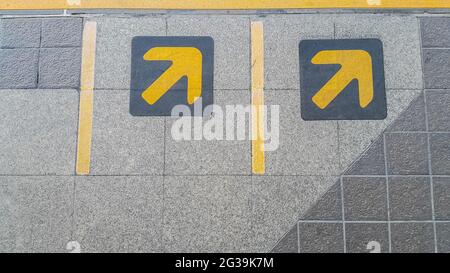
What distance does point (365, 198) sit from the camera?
4125 mm

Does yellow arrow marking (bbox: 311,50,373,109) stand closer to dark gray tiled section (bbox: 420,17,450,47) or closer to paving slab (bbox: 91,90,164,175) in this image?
dark gray tiled section (bbox: 420,17,450,47)

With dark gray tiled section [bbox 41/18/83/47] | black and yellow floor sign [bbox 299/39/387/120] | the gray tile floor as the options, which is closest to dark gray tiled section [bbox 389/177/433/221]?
the gray tile floor

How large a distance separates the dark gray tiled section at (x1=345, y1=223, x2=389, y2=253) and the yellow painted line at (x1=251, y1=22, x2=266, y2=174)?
1117mm

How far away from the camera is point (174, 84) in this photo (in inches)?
172

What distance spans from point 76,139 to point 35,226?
39.7 inches

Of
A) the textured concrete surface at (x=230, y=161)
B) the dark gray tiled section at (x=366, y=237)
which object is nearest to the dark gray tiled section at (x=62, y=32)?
the textured concrete surface at (x=230, y=161)

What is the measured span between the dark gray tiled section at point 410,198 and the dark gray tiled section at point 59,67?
12.1ft

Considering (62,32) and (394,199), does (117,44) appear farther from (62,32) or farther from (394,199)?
(394,199)

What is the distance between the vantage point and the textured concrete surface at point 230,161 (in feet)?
13.5

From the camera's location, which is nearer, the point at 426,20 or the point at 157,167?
the point at 157,167

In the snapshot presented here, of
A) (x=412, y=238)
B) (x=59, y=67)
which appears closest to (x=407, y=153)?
(x=412, y=238)

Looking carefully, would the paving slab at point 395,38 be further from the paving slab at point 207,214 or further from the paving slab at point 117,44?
the paving slab at point 117,44
